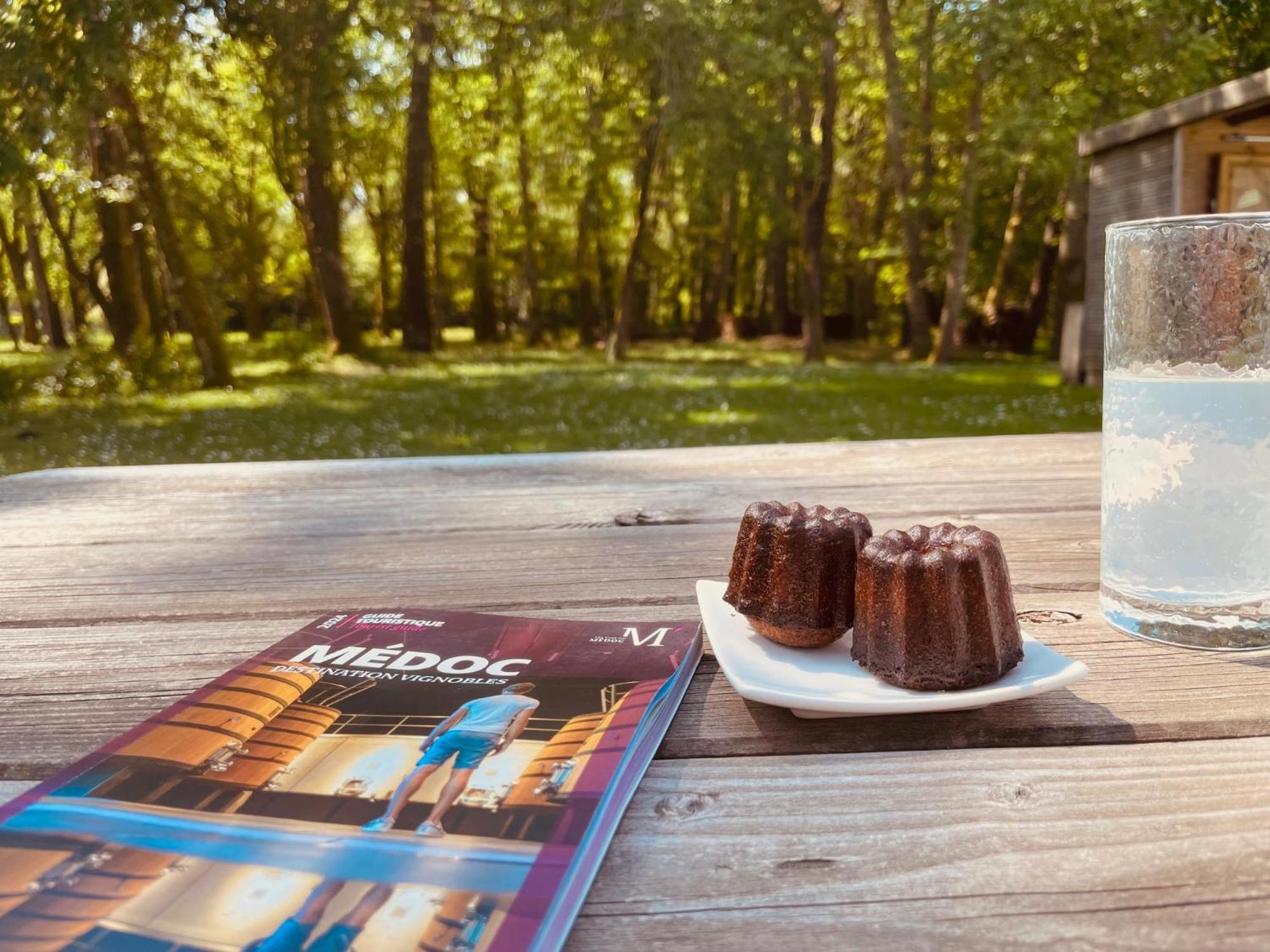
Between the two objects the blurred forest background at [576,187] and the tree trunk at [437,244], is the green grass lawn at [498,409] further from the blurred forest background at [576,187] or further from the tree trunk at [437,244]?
the tree trunk at [437,244]

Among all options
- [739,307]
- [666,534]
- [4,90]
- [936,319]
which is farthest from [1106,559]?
Result: [739,307]

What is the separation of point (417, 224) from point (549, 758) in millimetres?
17771

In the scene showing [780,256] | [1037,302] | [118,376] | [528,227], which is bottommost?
[118,376]

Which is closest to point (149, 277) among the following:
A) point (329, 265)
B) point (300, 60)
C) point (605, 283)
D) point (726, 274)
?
point (329, 265)

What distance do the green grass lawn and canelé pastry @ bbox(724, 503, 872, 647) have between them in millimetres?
6678

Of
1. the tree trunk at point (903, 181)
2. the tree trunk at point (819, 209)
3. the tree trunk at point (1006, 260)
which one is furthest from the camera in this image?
the tree trunk at point (1006, 260)

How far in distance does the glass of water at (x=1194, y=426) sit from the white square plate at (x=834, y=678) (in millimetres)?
154

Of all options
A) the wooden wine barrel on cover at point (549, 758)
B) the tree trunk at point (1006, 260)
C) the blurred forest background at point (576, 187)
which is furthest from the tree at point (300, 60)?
the tree trunk at point (1006, 260)

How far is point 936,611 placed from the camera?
818mm

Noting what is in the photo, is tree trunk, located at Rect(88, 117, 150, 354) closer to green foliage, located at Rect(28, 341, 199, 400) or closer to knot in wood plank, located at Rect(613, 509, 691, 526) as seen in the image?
green foliage, located at Rect(28, 341, 199, 400)

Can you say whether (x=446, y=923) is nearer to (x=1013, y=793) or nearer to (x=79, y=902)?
(x=79, y=902)

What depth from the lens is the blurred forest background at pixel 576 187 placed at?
8.80 meters

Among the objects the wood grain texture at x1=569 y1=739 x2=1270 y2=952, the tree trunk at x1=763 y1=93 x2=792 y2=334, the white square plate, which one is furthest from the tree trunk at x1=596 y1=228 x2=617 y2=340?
the wood grain texture at x1=569 y1=739 x2=1270 y2=952

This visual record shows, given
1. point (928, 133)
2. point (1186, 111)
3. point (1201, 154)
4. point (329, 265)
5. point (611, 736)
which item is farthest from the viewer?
point (928, 133)
